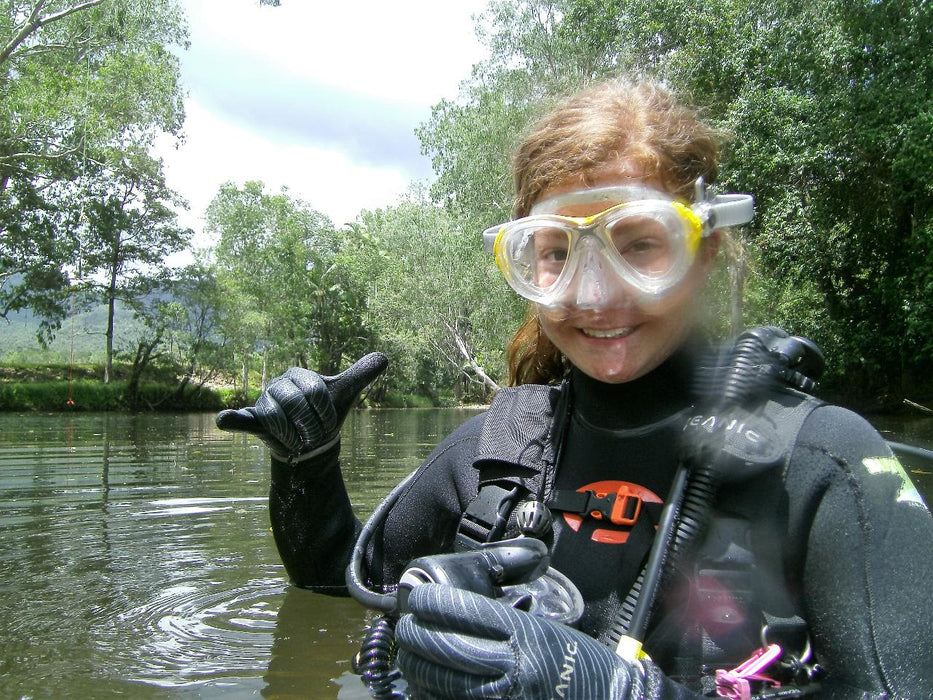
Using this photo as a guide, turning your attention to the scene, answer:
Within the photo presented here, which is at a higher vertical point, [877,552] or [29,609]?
[877,552]

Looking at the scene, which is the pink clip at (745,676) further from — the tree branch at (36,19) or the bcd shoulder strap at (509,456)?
the tree branch at (36,19)

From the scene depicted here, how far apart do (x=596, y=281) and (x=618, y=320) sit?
0.31ft

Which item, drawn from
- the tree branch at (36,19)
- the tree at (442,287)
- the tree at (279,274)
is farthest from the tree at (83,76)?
the tree at (279,274)

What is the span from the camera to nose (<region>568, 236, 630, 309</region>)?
150 centimetres

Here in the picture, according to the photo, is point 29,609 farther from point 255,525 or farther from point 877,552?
point 877,552

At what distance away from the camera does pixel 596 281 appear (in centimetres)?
151

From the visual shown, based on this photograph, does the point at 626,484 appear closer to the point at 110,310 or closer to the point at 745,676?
the point at 745,676

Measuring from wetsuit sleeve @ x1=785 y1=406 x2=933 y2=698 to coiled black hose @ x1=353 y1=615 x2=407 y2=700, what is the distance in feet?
2.51

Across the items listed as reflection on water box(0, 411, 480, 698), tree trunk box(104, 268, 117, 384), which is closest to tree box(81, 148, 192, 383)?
tree trunk box(104, 268, 117, 384)

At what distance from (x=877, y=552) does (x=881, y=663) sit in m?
0.17

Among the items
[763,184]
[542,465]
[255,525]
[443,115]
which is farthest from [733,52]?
[542,465]

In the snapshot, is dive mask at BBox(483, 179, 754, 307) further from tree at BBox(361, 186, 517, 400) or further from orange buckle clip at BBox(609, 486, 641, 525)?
tree at BBox(361, 186, 517, 400)

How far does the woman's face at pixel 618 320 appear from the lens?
150cm

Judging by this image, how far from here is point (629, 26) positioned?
54.4 feet
